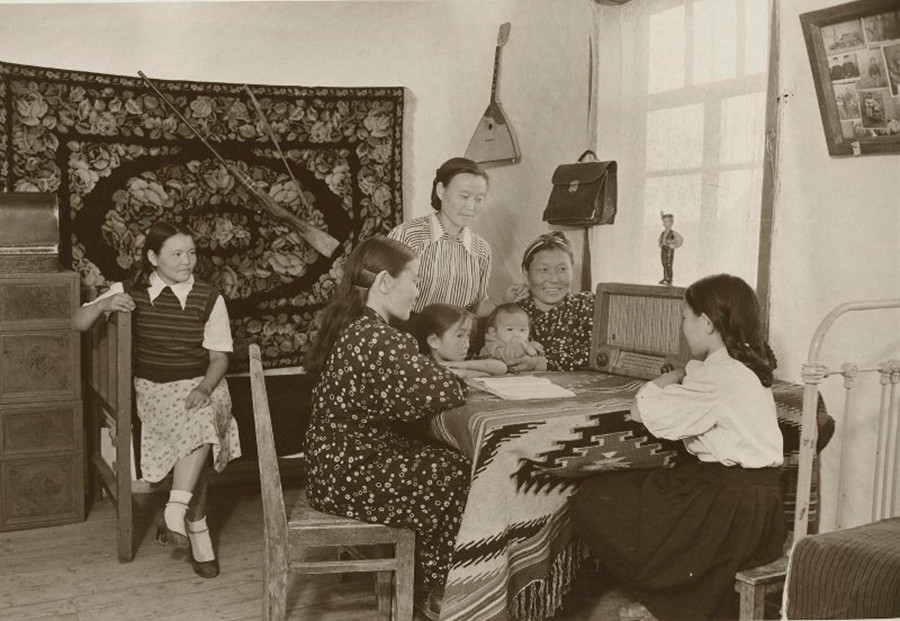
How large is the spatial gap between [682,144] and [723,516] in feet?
4.60

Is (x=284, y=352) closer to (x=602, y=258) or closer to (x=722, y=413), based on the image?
(x=602, y=258)

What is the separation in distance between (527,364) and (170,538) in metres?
1.31

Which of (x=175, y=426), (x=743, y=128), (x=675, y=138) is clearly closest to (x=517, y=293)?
(x=675, y=138)

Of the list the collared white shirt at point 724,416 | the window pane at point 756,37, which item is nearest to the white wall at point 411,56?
the window pane at point 756,37

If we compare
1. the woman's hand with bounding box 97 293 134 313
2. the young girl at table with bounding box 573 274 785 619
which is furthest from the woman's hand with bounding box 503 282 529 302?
the woman's hand with bounding box 97 293 134 313

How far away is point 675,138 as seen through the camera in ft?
10.3

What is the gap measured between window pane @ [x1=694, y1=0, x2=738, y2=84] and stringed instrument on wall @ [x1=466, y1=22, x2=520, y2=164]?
42.5 inches

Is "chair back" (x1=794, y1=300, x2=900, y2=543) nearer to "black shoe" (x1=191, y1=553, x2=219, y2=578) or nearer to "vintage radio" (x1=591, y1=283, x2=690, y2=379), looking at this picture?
"vintage radio" (x1=591, y1=283, x2=690, y2=379)

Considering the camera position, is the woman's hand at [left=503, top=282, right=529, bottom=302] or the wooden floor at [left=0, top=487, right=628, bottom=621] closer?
the wooden floor at [left=0, top=487, right=628, bottom=621]

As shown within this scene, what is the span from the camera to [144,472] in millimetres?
3135

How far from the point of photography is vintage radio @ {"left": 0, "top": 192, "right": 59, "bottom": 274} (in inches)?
132

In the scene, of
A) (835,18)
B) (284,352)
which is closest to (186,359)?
Answer: (284,352)

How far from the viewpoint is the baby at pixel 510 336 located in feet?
9.98

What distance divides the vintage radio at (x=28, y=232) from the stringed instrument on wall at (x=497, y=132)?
1.79m
